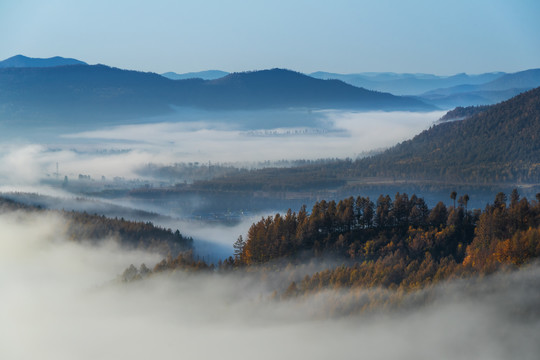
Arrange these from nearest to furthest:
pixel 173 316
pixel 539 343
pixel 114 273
→ pixel 539 343 → pixel 173 316 → pixel 114 273

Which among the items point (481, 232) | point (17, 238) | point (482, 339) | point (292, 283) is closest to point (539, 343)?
point (482, 339)

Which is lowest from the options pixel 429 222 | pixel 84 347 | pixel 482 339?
pixel 84 347

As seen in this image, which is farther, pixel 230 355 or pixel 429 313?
pixel 230 355

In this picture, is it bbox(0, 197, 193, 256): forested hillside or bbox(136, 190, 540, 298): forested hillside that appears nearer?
bbox(136, 190, 540, 298): forested hillside

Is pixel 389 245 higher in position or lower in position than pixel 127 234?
higher

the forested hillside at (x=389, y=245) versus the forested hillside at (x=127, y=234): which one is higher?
the forested hillside at (x=389, y=245)

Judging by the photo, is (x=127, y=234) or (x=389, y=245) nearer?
(x=389, y=245)

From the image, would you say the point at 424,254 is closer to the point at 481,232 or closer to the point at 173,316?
the point at 481,232

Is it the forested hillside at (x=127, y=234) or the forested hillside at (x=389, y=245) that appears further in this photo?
the forested hillside at (x=127, y=234)

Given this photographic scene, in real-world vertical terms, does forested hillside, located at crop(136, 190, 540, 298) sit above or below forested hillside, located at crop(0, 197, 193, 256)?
above

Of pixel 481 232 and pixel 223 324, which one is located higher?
pixel 481 232

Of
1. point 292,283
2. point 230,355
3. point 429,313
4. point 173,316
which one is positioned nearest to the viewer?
point 429,313

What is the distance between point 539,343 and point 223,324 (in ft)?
119

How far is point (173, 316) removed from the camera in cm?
9438
